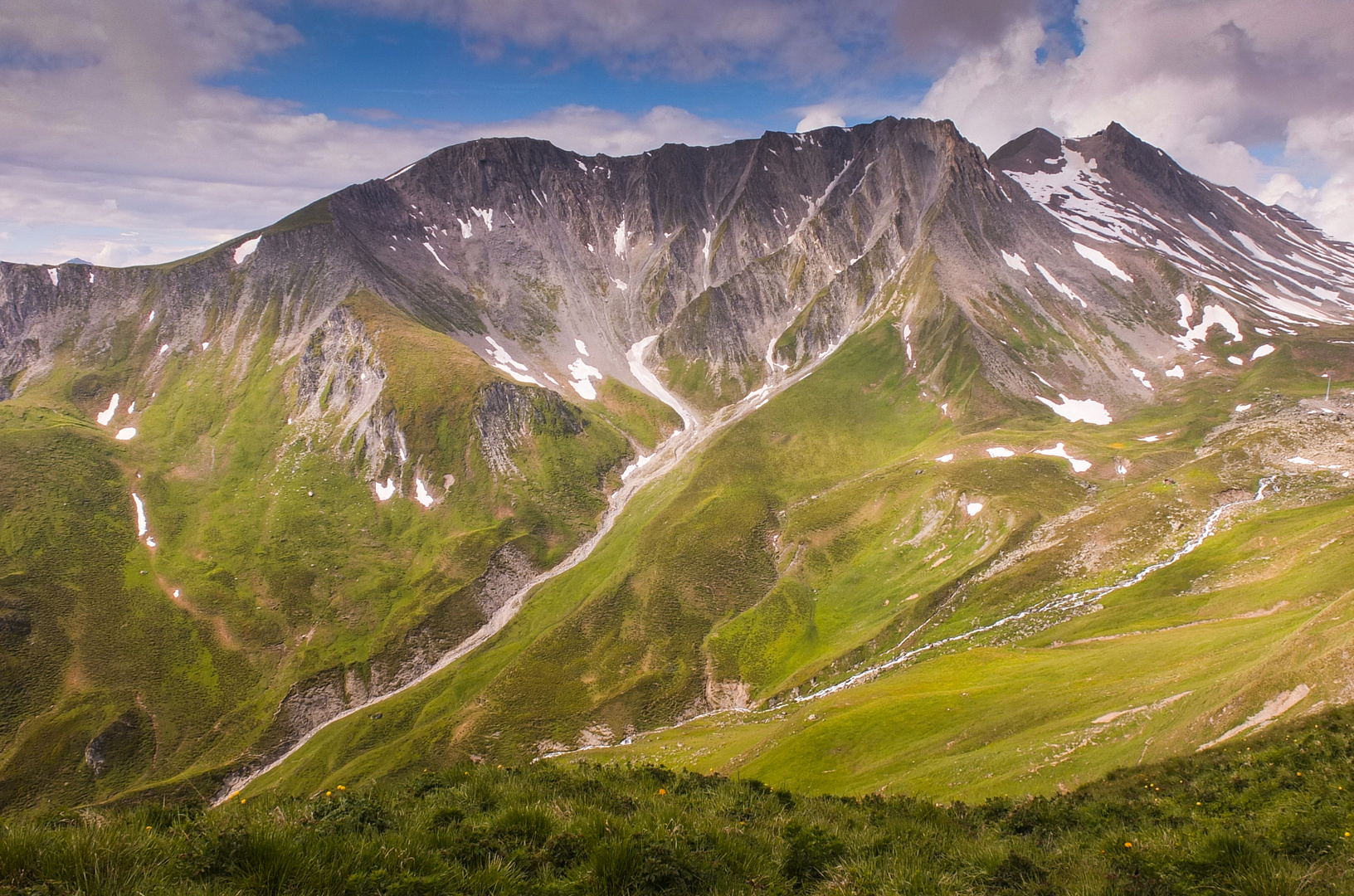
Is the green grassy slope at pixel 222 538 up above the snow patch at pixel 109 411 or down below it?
below

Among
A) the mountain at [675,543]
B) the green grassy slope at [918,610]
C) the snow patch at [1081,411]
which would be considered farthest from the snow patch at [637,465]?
the snow patch at [1081,411]

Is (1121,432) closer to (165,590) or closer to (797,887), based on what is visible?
(797,887)

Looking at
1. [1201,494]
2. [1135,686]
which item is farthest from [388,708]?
[1201,494]

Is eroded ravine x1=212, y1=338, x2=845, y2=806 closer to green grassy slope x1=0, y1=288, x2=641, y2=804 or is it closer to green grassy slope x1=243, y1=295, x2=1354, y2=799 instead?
green grassy slope x1=0, y1=288, x2=641, y2=804

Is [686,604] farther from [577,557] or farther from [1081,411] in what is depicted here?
[1081,411]

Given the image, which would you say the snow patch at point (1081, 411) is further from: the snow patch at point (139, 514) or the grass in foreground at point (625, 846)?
the snow patch at point (139, 514)

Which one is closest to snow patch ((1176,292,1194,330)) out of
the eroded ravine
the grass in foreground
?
the eroded ravine
